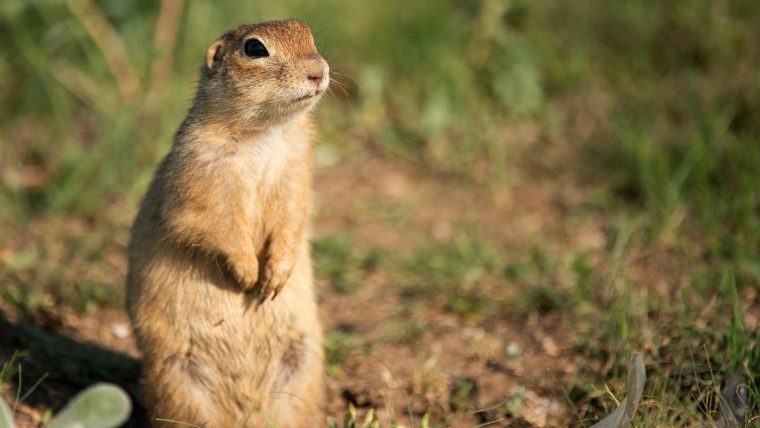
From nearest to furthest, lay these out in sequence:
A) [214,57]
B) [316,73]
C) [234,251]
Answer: [316,73] < [234,251] < [214,57]

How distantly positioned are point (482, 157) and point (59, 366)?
368cm

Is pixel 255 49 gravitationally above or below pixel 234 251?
above

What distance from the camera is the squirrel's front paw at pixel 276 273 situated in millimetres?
3811

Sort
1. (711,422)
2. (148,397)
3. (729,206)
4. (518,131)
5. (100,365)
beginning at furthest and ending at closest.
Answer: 1. (518,131)
2. (729,206)
3. (100,365)
4. (148,397)
5. (711,422)

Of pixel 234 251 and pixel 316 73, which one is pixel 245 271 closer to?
pixel 234 251

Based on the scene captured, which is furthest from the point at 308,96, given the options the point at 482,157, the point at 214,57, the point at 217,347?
the point at 482,157

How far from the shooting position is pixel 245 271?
3.78 metres

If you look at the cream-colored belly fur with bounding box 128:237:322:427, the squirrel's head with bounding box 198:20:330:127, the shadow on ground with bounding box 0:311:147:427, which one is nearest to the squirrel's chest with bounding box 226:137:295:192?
the squirrel's head with bounding box 198:20:330:127

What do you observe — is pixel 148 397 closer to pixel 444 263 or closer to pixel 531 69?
pixel 444 263

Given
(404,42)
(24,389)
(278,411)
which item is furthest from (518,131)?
(24,389)

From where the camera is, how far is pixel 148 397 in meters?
3.82

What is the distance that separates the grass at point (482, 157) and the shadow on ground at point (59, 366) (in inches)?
16.3

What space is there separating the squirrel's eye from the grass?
0.88 meters

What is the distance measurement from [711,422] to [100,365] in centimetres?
268
